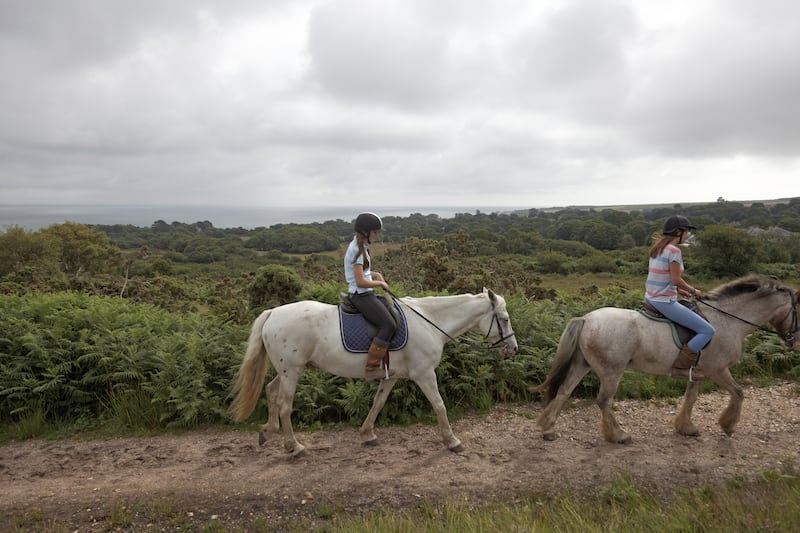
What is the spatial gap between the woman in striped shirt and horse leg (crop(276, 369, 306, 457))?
4785mm

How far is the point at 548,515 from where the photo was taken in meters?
4.12

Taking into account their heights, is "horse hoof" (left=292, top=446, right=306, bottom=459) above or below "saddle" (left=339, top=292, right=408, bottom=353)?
below

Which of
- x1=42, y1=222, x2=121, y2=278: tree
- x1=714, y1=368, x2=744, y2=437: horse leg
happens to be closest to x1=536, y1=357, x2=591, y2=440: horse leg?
x1=714, y1=368, x2=744, y2=437: horse leg

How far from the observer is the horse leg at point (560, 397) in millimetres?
6016

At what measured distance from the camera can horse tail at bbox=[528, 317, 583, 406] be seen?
19.8 ft

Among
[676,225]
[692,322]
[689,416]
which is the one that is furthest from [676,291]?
[689,416]

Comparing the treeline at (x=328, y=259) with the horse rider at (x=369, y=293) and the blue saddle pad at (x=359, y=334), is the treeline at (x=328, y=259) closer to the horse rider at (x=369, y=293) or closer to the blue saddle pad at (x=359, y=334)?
the blue saddle pad at (x=359, y=334)

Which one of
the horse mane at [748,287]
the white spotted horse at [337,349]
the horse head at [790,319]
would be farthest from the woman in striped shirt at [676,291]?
the white spotted horse at [337,349]

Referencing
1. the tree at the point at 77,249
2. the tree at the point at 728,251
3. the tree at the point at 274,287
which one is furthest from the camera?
the tree at the point at 728,251

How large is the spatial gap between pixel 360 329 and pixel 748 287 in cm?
538

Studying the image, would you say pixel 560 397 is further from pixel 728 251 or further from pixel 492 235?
pixel 492 235

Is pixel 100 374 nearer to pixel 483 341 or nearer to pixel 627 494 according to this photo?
pixel 483 341

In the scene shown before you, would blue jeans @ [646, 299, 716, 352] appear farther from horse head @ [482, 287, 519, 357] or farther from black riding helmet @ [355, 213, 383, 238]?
black riding helmet @ [355, 213, 383, 238]

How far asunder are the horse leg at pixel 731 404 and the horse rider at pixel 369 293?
4449 mm
